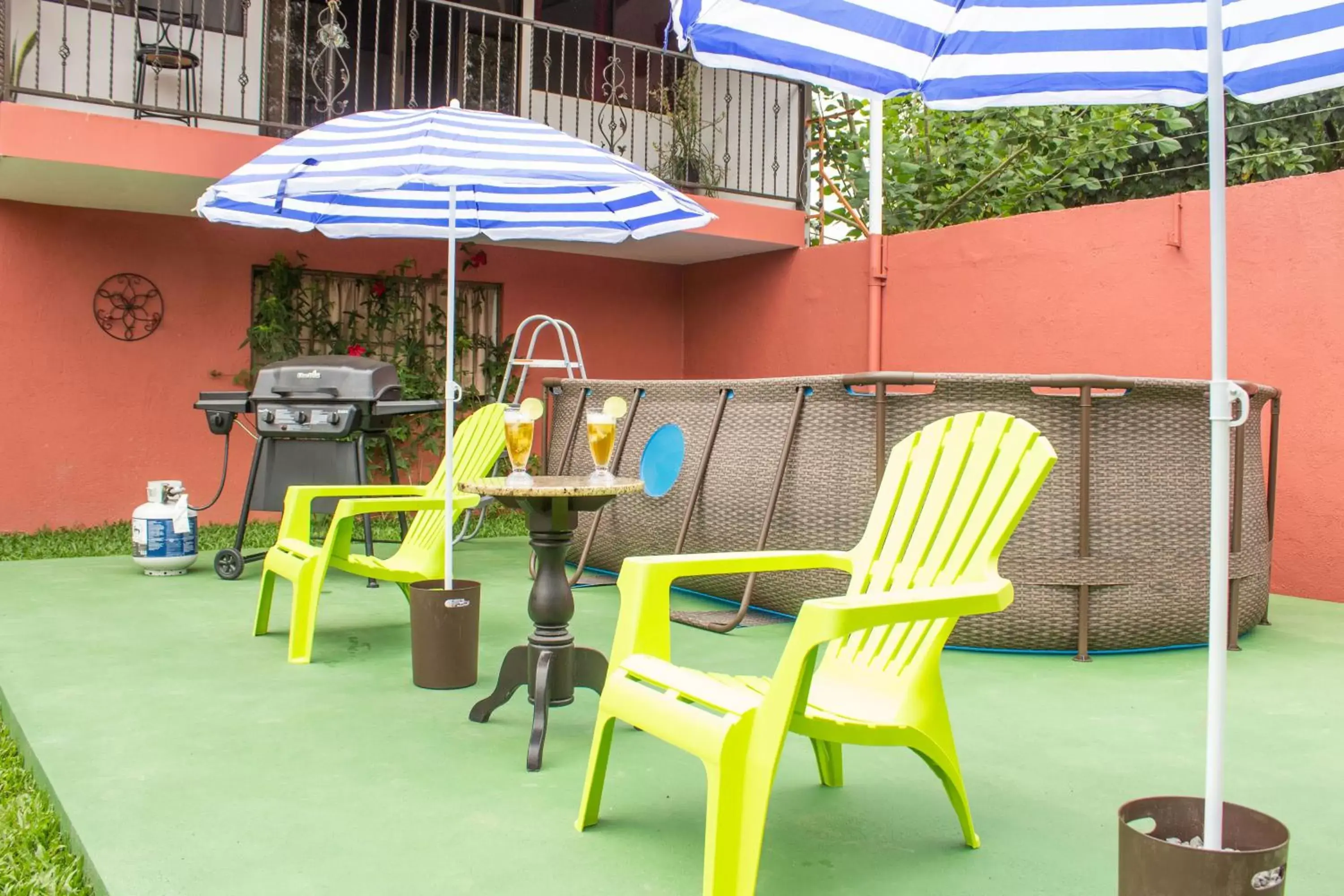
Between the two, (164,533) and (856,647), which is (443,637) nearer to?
(856,647)

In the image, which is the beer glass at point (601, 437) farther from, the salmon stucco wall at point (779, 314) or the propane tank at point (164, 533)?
the salmon stucco wall at point (779, 314)

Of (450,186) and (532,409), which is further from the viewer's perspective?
(450,186)

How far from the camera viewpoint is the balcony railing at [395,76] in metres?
7.23

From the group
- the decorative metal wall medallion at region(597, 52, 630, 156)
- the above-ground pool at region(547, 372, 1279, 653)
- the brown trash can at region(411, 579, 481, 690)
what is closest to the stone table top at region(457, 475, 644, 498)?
the brown trash can at region(411, 579, 481, 690)

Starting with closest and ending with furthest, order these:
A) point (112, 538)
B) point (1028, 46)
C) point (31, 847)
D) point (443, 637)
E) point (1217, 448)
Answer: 1. point (1217, 448)
2. point (1028, 46)
3. point (31, 847)
4. point (443, 637)
5. point (112, 538)

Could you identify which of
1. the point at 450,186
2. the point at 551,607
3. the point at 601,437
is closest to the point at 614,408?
the point at 601,437

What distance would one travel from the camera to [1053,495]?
13.8ft

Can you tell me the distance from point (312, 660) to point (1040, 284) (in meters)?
4.74

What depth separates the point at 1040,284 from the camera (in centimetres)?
679

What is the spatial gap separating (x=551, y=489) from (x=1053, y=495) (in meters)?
2.04

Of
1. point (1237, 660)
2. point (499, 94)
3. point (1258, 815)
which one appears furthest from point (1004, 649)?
point (499, 94)

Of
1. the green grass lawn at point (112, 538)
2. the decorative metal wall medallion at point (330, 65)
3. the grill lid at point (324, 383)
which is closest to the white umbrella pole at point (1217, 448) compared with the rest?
the grill lid at point (324, 383)

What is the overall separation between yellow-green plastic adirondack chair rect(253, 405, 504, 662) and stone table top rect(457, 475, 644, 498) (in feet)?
2.02

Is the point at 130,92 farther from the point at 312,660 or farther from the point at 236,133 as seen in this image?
the point at 312,660
